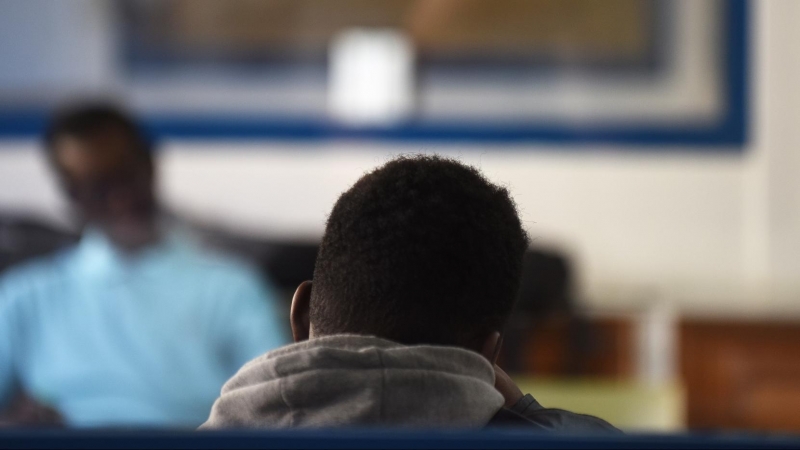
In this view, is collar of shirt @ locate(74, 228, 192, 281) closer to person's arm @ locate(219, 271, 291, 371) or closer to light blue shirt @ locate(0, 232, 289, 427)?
light blue shirt @ locate(0, 232, 289, 427)

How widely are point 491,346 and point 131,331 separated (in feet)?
3.82

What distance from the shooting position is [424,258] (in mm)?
424

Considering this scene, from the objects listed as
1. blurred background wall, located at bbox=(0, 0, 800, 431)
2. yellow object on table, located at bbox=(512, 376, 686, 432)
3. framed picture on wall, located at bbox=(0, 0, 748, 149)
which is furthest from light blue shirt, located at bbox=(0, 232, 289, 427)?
framed picture on wall, located at bbox=(0, 0, 748, 149)

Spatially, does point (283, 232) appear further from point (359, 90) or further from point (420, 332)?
point (420, 332)

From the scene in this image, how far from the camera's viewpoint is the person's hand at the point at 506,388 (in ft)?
1.46

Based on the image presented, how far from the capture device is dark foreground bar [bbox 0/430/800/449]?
32 centimetres

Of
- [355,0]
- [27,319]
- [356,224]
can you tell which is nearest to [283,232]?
[355,0]

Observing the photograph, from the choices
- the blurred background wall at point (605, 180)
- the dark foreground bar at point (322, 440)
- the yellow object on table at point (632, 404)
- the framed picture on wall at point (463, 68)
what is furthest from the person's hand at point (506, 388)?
the framed picture on wall at point (463, 68)

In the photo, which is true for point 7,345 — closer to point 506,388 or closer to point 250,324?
point 250,324

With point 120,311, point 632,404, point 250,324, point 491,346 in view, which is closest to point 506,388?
point 491,346

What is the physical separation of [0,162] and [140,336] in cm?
100

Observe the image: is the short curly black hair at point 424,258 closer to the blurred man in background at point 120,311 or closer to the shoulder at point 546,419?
the shoulder at point 546,419

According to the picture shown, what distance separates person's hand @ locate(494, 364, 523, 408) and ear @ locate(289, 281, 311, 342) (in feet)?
0.31

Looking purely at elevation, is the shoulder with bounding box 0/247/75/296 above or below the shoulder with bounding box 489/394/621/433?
above
